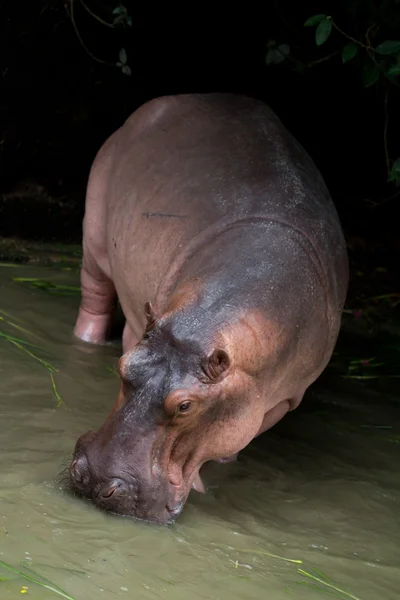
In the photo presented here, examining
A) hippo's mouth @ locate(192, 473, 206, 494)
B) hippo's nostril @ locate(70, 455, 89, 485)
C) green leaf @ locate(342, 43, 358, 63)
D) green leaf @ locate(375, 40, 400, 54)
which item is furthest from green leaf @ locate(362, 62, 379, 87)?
hippo's nostril @ locate(70, 455, 89, 485)

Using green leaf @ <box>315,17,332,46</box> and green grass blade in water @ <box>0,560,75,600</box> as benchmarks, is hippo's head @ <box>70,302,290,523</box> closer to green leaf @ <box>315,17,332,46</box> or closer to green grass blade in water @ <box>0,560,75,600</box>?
green grass blade in water @ <box>0,560,75,600</box>

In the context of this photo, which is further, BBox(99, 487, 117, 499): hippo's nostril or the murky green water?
BBox(99, 487, 117, 499): hippo's nostril

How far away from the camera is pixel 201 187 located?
13.2 feet

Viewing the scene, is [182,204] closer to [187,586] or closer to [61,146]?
[187,586]

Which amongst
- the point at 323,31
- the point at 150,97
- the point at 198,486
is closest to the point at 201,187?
the point at 323,31

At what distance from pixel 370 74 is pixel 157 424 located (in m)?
2.01

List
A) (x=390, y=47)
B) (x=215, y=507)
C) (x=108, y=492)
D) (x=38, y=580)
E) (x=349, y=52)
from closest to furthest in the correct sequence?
(x=38, y=580), (x=108, y=492), (x=215, y=507), (x=390, y=47), (x=349, y=52)

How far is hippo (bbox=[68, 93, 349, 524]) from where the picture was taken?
9.65 ft

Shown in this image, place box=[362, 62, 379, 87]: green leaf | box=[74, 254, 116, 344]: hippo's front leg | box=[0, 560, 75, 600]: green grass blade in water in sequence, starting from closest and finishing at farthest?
box=[0, 560, 75, 600]: green grass blade in water, box=[362, 62, 379, 87]: green leaf, box=[74, 254, 116, 344]: hippo's front leg

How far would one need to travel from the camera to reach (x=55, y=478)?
3080 millimetres

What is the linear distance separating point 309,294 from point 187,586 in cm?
130

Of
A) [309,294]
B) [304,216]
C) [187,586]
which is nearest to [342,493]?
[309,294]

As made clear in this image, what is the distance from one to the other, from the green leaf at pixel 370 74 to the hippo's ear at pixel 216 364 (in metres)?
1.71

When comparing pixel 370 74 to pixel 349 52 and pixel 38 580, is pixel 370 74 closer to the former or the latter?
pixel 349 52
